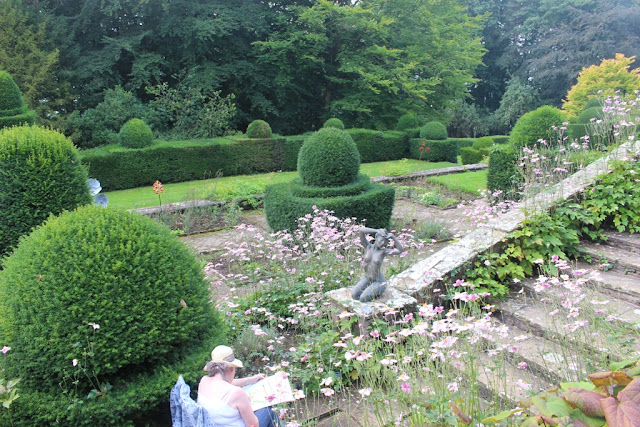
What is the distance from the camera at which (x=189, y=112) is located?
55.2ft

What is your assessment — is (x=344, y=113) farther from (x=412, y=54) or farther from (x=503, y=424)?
(x=503, y=424)

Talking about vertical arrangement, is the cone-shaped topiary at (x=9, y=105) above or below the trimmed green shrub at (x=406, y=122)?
above

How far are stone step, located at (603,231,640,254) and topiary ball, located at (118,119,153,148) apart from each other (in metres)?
11.7

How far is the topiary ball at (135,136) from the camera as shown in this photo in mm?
12508

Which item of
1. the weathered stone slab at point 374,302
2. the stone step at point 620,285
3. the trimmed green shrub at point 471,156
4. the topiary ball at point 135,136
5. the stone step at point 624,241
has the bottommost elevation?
the trimmed green shrub at point 471,156

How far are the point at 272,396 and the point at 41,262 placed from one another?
1.62 m

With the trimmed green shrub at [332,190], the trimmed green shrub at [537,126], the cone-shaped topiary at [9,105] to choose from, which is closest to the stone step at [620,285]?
the trimmed green shrub at [332,190]

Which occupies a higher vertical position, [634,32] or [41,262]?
[634,32]

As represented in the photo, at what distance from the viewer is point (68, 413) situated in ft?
7.71

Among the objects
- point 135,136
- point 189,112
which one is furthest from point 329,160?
point 189,112

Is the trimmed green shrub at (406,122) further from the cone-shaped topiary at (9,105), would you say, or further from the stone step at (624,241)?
the stone step at (624,241)

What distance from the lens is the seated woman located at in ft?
7.47

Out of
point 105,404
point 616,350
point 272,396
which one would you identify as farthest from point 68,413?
point 616,350

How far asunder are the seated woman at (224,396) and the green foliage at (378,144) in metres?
14.9
